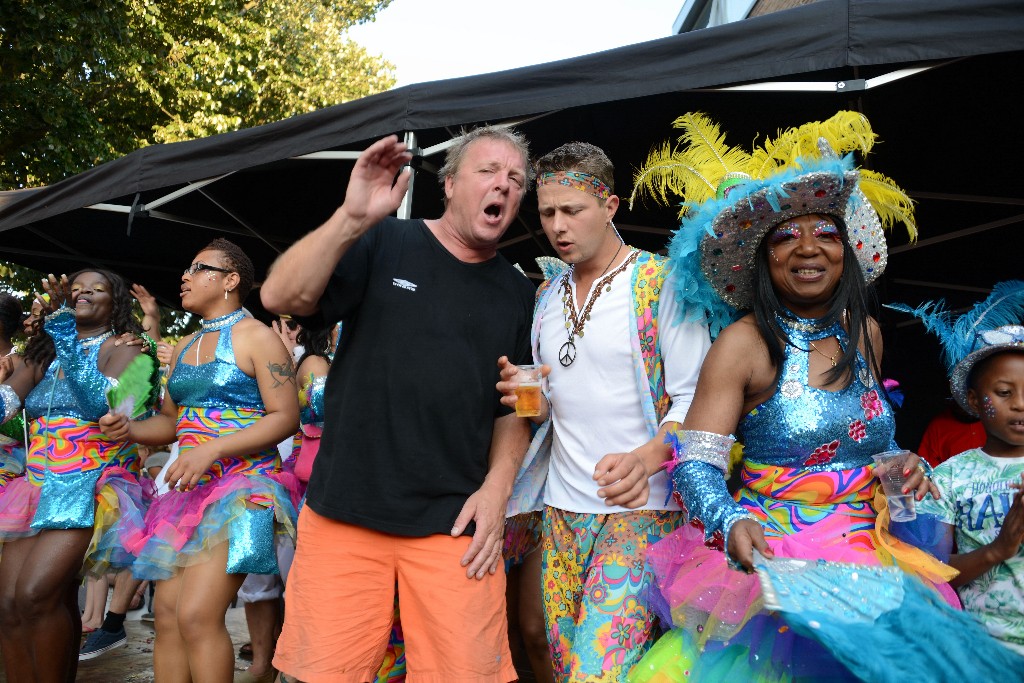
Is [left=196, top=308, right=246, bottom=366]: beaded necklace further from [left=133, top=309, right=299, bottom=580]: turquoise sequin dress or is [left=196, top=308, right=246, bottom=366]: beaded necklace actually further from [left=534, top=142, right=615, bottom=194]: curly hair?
[left=534, top=142, right=615, bottom=194]: curly hair

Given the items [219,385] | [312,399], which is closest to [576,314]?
[219,385]

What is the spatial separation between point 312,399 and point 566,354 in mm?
2558

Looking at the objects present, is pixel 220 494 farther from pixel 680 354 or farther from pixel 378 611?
pixel 680 354

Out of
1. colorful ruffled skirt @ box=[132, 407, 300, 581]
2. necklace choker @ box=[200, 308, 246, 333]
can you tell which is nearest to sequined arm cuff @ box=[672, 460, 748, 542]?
colorful ruffled skirt @ box=[132, 407, 300, 581]

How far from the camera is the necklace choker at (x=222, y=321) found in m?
4.12

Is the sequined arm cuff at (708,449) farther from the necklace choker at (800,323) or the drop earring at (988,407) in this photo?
the drop earring at (988,407)

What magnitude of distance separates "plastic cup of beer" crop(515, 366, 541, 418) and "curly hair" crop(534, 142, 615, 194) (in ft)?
2.43

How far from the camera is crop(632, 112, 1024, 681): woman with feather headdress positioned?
2.26 m

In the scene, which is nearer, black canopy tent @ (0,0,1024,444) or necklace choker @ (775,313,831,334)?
necklace choker @ (775,313,831,334)

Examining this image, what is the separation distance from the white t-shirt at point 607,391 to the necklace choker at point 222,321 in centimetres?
188

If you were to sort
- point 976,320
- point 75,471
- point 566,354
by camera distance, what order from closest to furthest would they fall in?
1. point 566,354
2. point 976,320
3. point 75,471

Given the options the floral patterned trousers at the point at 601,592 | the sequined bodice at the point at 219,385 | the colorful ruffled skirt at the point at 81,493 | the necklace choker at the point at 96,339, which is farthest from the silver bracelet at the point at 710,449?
the necklace choker at the point at 96,339

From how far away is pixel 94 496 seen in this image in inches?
166

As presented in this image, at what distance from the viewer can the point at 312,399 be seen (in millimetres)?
5078
